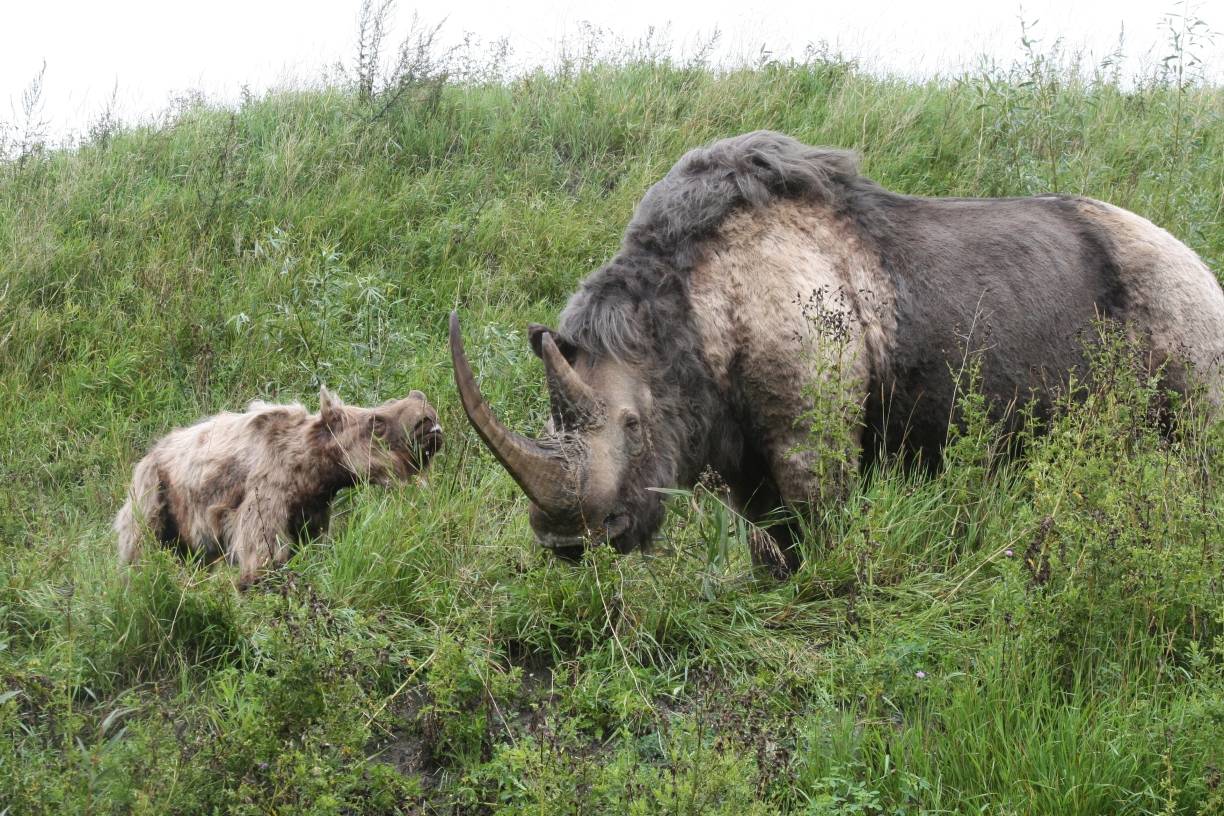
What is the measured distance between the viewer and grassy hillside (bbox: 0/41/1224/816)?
12.4 feet

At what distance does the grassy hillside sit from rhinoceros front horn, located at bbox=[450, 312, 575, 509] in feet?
1.20

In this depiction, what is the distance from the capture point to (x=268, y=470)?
623 centimetres

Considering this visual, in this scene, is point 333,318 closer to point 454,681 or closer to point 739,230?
point 739,230

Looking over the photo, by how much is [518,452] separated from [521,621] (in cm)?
72

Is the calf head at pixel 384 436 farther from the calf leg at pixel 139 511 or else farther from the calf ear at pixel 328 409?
the calf leg at pixel 139 511

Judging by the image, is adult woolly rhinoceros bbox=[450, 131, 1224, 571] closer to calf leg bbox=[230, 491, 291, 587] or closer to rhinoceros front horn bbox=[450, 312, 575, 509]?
rhinoceros front horn bbox=[450, 312, 575, 509]

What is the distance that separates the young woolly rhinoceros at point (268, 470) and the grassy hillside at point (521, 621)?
0.22 meters

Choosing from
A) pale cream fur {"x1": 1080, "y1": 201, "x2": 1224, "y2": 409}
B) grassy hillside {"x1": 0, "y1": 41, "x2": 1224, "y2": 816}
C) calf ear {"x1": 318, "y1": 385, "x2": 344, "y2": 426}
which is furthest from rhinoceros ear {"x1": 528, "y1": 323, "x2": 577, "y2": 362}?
pale cream fur {"x1": 1080, "y1": 201, "x2": 1224, "y2": 409}

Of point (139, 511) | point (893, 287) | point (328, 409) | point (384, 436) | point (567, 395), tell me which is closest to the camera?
point (567, 395)

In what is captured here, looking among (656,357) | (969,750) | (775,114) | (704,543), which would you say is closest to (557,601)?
(704,543)

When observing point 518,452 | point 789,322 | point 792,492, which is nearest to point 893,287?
point 789,322

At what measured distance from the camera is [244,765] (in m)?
3.87

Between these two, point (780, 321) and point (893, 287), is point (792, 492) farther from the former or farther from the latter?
point (893, 287)

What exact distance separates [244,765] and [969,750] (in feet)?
7.89
